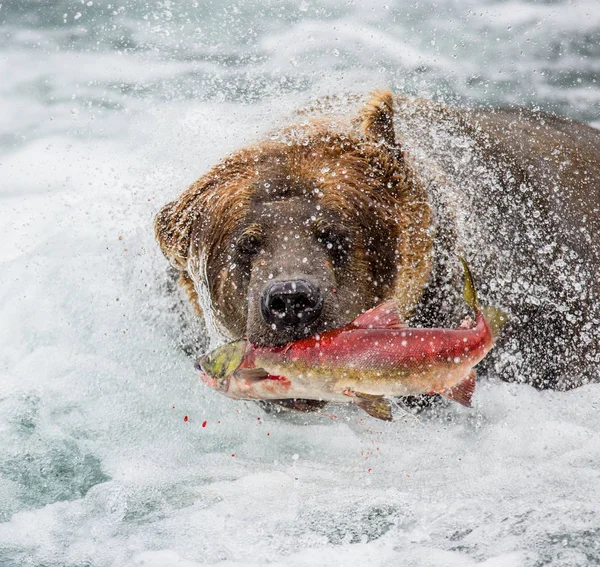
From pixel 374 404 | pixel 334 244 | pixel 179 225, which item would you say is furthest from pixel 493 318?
pixel 179 225

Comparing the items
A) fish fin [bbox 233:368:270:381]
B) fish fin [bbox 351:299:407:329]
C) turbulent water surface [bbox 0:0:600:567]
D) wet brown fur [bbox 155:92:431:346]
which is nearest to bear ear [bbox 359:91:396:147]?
wet brown fur [bbox 155:92:431:346]

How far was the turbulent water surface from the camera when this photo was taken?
4.23 m

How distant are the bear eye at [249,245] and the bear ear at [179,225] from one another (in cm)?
65

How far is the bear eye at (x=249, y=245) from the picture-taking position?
176 inches

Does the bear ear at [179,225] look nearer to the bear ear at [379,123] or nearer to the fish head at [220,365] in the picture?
the bear ear at [379,123]

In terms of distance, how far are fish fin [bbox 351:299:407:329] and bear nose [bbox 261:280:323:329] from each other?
0.53 m

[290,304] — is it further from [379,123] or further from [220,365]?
[379,123]

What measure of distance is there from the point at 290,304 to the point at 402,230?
4.84 ft

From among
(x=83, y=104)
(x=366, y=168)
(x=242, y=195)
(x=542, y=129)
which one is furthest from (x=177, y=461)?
(x=83, y=104)

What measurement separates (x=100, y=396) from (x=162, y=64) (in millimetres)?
5452

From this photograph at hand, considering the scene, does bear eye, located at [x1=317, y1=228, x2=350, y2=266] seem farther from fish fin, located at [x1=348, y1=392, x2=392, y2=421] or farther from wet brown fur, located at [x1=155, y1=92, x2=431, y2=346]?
fish fin, located at [x1=348, y1=392, x2=392, y2=421]

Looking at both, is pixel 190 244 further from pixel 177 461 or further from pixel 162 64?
pixel 162 64

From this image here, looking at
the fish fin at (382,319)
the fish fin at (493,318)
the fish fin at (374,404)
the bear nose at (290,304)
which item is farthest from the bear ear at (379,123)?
the fish fin at (374,404)

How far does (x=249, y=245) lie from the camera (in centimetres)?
449
